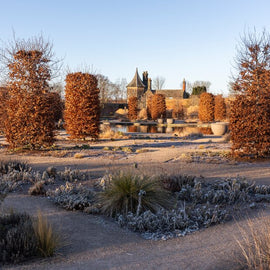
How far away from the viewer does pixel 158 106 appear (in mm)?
38125

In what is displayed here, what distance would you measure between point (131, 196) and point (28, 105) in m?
8.33

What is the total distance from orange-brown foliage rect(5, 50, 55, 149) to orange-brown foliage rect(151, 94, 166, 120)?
26.0 m

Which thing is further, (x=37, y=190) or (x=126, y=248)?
(x=37, y=190)

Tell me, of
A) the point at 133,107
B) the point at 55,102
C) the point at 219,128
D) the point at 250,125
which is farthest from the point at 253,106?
the point at 133,107

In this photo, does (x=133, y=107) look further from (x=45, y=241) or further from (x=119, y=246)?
(x=45, y=241)

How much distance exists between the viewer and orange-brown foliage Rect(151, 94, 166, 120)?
124 ft

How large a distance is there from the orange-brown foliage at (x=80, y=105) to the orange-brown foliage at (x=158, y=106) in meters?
22.4

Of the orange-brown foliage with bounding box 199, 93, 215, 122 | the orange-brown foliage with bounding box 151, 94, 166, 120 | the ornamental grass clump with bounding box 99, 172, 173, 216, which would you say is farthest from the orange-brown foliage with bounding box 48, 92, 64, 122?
the orange-brown foliage with bounding box 199, 93, 215, 122

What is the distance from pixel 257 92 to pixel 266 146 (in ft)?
6.20

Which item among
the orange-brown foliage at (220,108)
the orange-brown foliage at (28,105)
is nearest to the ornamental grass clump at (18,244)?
the orange-brown foliage at (28,105)

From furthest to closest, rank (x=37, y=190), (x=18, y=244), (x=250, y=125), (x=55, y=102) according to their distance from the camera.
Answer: (x=55, y=102) → (x=250, y=125) → (x=37, y=190) → (x=18, y=244)

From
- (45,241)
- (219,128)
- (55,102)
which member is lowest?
(45,241)

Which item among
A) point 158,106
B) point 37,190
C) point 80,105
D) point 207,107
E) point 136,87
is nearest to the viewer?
point 37,190

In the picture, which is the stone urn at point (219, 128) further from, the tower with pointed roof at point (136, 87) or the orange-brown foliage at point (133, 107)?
the tower with pointed roof at point (136, 87)
